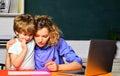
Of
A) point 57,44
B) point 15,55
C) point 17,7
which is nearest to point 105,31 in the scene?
point 17,7

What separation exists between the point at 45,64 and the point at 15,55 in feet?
0.81

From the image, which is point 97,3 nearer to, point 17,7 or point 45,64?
point 17,7

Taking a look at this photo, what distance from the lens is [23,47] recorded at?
207 cm

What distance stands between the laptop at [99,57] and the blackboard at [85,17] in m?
1.77

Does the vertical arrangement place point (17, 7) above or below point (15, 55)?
above

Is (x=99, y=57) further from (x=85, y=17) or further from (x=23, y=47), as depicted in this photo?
(x=85, y=17)

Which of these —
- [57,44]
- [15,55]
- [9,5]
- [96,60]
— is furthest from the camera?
[9,5]

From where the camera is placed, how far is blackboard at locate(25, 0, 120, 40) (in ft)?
11.5

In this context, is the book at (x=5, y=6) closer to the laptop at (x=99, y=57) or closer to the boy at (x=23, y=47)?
the boy at (x=23, y=47)

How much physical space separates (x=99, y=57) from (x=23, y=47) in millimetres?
653

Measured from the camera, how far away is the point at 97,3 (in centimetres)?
357

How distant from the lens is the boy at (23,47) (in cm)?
206

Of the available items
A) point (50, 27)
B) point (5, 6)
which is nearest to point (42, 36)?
point (50, 27)

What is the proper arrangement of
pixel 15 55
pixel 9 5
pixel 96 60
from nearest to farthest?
1. pixel 96 60
2. pixel 15 55
3. pixel 9 5
